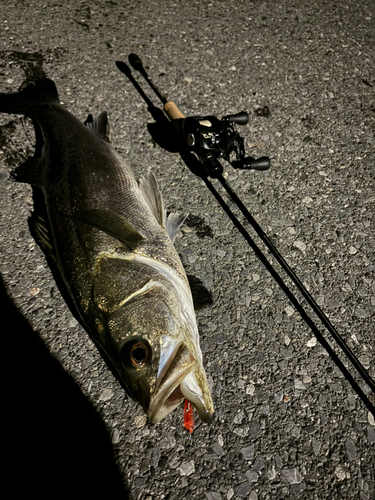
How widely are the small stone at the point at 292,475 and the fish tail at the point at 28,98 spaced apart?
138 inches

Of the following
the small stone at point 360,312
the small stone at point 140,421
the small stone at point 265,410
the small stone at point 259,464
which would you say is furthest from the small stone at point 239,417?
the small stone at point 360,312

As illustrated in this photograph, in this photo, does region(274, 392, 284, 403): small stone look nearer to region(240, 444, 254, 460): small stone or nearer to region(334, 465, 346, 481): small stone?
region(240, 444, 254, 460): small stone

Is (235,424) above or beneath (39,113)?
beneath

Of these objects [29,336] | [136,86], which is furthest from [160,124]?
[29,336]

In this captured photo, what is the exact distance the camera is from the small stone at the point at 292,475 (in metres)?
2.11

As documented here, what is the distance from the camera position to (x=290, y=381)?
95.4 inches

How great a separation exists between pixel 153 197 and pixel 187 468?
76.2 inches

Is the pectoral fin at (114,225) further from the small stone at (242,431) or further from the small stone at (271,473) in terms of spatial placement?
the small stone at (271,473)

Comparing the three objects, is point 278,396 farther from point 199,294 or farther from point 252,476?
point 199,294

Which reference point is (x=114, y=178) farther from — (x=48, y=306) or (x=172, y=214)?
(x=48, y=306)

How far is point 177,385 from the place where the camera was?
1.86 metres

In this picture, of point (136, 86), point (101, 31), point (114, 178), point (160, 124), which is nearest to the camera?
point (114, 178)

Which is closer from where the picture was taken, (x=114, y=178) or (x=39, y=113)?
(x=114, y=178)

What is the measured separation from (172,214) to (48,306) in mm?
1202
